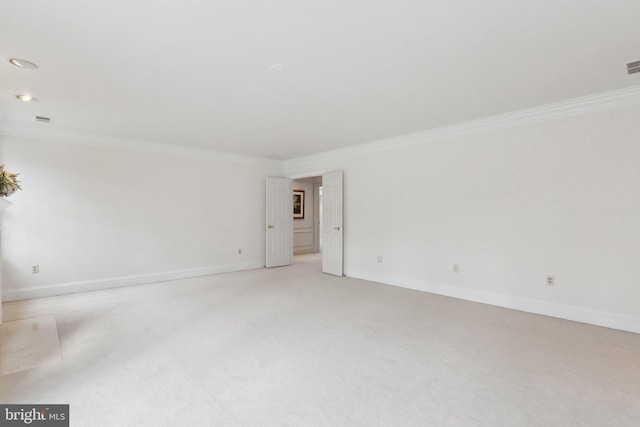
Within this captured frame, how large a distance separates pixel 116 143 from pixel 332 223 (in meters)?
4.04

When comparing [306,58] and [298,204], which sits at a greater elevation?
[306,58]

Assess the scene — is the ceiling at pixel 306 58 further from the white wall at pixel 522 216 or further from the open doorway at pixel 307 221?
the open doorway at pixel 307 221

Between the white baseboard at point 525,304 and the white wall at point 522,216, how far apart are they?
0.01 metres

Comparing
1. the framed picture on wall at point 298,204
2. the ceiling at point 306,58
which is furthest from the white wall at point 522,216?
the framed picture on wall at point 298,204

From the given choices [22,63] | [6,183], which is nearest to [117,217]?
[6,183]

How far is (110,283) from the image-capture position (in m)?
5.13

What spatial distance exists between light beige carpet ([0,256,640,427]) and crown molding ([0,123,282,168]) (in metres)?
2.40

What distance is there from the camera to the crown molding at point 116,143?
175 inches

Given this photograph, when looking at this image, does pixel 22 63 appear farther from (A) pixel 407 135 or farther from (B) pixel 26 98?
(A) pixel 407 135

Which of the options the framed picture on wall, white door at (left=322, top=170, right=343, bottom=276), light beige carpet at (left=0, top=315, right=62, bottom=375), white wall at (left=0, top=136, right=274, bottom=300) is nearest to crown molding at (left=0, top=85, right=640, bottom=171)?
white wall at (left=0, top=136, right=274, bottom=300)

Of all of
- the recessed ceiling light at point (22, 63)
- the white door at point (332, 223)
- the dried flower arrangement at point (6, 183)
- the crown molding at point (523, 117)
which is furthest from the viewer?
the white door at point (332, 223)

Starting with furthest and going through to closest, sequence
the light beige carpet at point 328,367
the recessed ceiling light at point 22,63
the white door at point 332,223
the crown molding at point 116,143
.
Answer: the white door at point 332,223, the crown molding at point 116,143, the recessed ceiling light at point 22,63, the light beige carpet at point 328,367

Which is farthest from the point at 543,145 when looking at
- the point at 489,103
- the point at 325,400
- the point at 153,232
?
the point at 153,232

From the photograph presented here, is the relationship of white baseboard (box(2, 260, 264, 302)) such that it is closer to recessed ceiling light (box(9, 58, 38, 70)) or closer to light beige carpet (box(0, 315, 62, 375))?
light beige carpet (box(0, 315, 62, 375))
